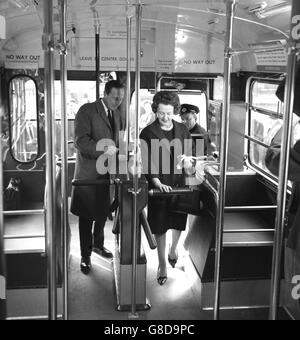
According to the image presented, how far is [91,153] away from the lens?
335cm

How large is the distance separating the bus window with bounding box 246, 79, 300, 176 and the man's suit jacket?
1196mm

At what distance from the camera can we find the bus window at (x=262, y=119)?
3.78m

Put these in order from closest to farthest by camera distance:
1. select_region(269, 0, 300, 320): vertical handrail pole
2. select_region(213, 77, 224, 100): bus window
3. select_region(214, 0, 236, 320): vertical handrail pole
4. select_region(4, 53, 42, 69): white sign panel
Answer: select_region(269, 0, 300, 320): vertical handrail pole, select_region(214, 0, 236, 320): vertical handrail pole, select_region(4, 53, 42, 69): white sign panel, select_region(213, 77, 224, 100): bus window

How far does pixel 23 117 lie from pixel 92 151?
1.53 meters

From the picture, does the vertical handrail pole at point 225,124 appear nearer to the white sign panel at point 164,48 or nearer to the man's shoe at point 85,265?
the man's shoe at point 85,265

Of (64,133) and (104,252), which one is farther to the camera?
(104,252)

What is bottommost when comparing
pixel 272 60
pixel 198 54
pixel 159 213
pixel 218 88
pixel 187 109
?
pixel 159 213

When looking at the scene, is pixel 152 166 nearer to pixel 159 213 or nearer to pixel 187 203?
pixel 159 213

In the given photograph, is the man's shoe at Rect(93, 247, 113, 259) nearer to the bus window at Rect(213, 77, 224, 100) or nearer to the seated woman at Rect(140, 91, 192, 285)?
the seated woman at Rect(140, 91, 192, 285)

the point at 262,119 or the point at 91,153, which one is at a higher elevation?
the point at 262,119

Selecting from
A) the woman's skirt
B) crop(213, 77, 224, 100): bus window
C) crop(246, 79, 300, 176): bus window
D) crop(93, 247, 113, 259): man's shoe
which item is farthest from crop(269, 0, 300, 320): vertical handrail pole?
crop(213, 77, 224, 100): bus window

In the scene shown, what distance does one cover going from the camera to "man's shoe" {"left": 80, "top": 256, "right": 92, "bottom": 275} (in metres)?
3.70

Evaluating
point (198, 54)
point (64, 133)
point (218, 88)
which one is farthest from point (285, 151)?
point (218, 88)
